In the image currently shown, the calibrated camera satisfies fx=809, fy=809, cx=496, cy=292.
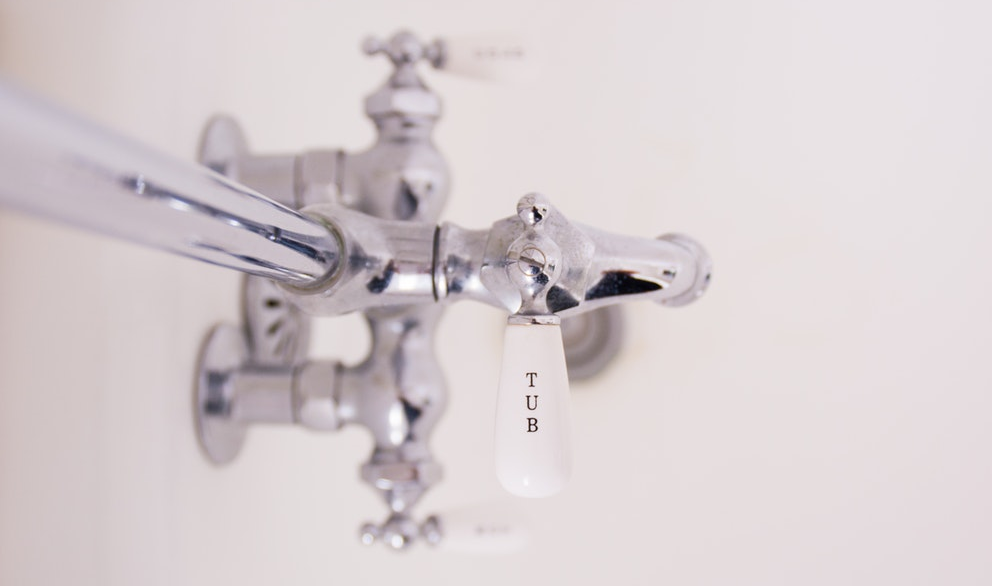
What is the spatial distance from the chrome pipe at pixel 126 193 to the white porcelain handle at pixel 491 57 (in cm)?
22

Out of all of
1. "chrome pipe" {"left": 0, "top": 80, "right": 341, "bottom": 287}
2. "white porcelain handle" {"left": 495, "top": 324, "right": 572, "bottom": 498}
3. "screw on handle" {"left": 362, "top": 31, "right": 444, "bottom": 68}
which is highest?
"screw on handle" {"left": 362, "top": 31, "right": 444, "bottom": 68}

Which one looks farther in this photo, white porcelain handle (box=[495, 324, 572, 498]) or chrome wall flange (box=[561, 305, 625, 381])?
chrome wall flange (box=[561, 305, 625, 381])

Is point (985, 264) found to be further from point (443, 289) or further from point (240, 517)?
point (240, 517)

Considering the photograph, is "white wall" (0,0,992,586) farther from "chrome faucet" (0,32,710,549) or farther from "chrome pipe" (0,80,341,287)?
"chrome pipe" (0,80,341,287)

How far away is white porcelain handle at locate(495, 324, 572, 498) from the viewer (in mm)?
278

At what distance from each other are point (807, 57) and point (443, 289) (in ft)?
0.97

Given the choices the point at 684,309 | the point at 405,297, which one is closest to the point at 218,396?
the point at 405,297

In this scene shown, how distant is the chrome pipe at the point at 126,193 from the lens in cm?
15

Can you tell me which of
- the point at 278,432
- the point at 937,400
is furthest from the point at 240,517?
the point at 937,400

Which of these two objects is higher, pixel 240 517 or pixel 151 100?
pixel 151 100

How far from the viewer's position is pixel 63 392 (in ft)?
1.08

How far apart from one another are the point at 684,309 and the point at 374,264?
0.25 metres

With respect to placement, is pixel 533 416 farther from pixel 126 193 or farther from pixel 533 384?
pixel 126 193

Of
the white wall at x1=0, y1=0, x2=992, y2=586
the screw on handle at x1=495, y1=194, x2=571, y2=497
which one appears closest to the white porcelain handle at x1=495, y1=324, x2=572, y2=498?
the screw on handle at x1=495, y1=194, x2=571, y2=497
